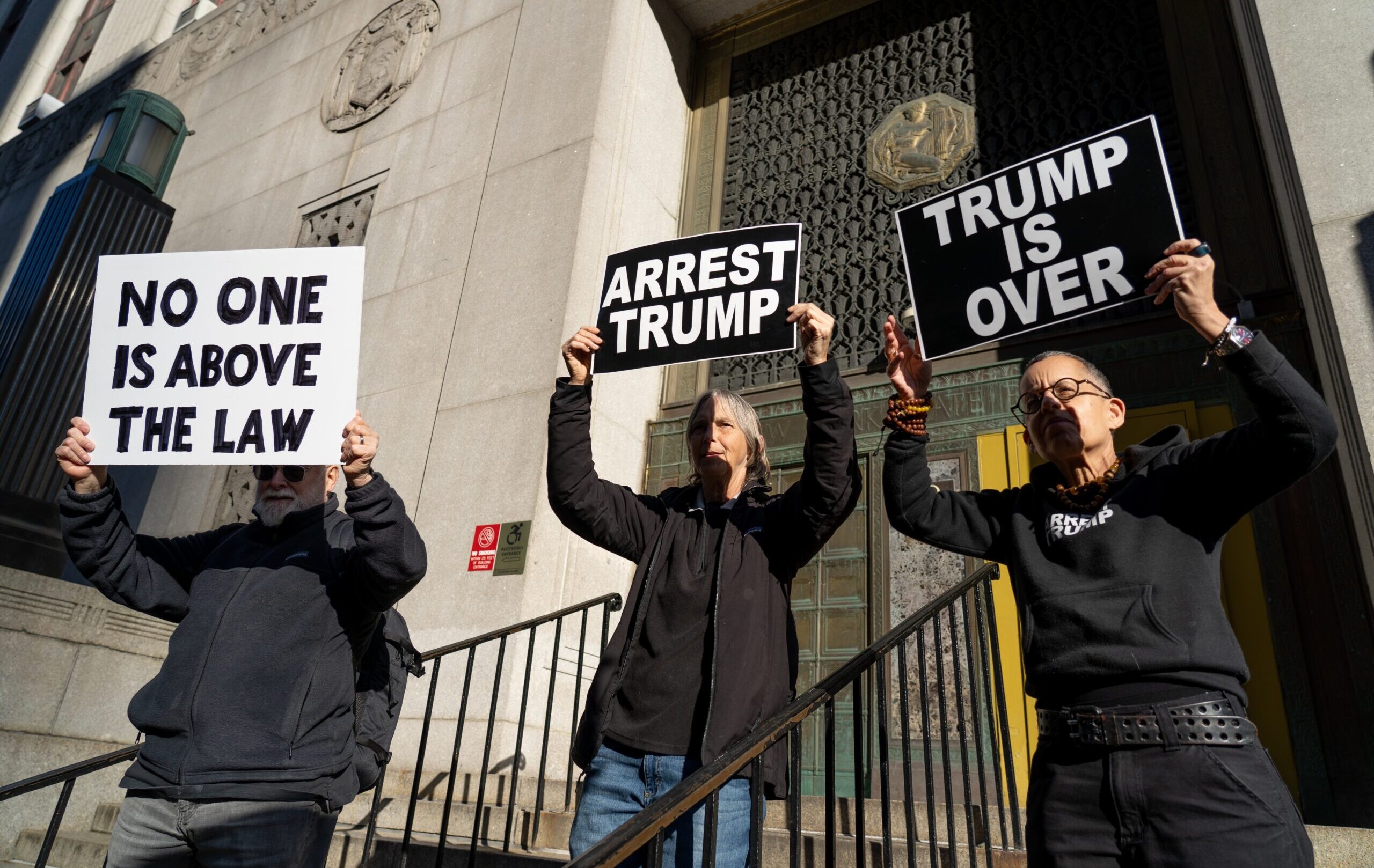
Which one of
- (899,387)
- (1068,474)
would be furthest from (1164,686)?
(899,387)

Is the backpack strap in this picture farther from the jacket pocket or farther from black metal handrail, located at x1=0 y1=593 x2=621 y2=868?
the jacket pocket

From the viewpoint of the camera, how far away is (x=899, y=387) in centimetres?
259

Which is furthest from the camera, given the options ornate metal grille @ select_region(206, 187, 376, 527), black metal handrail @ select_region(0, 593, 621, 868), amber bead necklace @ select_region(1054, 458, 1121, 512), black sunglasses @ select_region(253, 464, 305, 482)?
ornate metal grille @ select_region(206, 187, 376, 527)

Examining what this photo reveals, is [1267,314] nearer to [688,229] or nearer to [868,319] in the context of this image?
[868,319]

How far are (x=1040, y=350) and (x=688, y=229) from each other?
352 centimetres

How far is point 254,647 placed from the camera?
2438mm

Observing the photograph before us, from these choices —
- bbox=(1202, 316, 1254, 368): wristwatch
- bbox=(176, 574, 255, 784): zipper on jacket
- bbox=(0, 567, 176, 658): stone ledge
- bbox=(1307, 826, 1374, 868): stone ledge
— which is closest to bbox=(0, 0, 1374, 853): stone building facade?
bbox=(0, 567, 176, 658): stone ledge

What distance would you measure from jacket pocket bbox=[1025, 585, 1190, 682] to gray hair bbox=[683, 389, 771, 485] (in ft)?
3.18

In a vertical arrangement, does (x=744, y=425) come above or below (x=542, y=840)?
above

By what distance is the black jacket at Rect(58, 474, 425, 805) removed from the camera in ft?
7.50

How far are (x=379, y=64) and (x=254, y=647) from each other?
9.18m

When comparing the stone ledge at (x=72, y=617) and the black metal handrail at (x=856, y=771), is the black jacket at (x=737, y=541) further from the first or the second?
the stone ledge at (x=72, y=617)

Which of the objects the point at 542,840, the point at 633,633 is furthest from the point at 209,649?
the point at 542,840

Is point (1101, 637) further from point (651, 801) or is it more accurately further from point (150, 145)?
point (150, 145)
